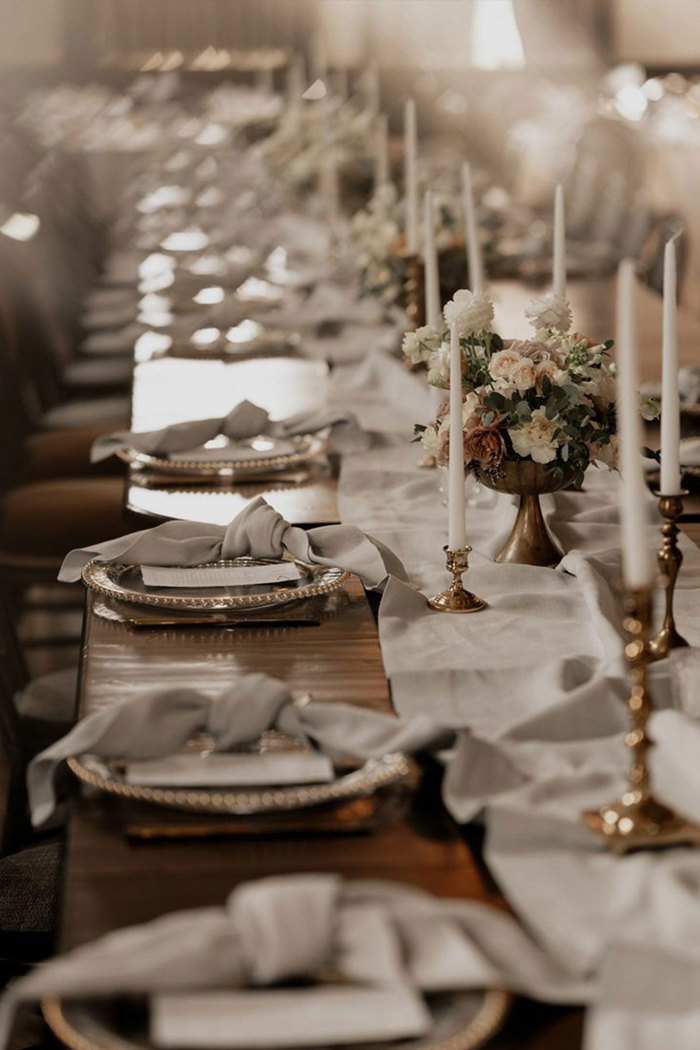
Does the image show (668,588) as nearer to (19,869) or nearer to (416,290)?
(19,869)

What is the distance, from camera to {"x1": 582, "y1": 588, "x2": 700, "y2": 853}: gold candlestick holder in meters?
1.15

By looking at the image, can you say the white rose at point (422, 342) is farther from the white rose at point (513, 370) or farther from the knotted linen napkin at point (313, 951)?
the knotted linen napkin at point (313, 951)

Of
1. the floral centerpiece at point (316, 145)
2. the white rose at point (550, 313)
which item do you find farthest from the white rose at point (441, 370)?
the floral centerpiece at point (316, 145)

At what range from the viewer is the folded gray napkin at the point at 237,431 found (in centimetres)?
251

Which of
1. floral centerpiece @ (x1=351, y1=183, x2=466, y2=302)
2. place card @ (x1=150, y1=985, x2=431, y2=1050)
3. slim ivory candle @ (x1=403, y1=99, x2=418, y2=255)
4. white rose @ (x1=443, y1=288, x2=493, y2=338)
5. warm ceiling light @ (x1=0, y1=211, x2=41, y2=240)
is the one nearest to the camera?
place card @ (x1=150, y1=985, x2=431, y2=1050)

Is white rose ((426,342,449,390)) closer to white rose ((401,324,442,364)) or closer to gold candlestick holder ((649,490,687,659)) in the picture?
white rose ((401,324,442,364))

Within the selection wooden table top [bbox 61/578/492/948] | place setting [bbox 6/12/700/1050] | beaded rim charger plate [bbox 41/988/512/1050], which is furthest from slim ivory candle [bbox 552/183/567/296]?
beaded rim charger plate [bbox 41/988/512/1050]

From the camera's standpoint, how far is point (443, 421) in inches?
74.2

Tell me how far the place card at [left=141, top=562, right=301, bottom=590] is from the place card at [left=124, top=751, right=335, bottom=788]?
52 centimetres

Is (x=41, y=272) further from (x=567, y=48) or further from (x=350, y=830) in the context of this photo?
(x=567, y=48)

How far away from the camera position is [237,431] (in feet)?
8.52

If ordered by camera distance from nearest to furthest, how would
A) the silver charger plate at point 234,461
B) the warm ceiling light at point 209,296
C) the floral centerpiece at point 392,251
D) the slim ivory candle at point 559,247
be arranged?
the slim ivory candle at point 559,247
the silver charger plate at point 234,461
the floral centerpiece at point 392,251
the warm ceiling light at point 209,296

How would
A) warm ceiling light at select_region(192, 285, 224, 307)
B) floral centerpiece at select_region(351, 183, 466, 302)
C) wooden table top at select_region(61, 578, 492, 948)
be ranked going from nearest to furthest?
wooden table top at select_region(61, 578, 492, 948) → floral centerpiece at select_region(351, 183, 466, 302) → warm ceiling light at select_region(192, 285, 224, 307)

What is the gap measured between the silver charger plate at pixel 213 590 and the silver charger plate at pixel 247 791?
0.49 metres
